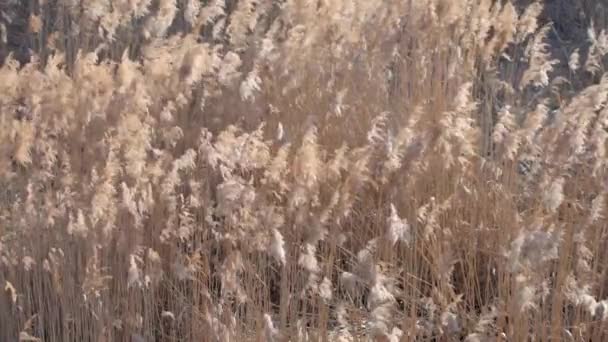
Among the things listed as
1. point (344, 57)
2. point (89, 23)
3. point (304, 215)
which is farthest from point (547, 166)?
point (89, 23)

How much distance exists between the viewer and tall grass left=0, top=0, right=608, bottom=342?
2838 mm

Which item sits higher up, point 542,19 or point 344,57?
point 542,19

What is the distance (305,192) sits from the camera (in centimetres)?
279

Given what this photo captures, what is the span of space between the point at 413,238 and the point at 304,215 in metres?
0.48

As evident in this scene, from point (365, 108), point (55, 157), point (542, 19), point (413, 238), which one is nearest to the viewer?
point (413, 238)

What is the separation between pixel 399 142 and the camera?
2.77 metres

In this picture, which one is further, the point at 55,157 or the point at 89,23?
the point at 89,23

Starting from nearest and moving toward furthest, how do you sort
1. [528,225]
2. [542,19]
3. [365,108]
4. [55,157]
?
[528,225], [55,157], [365,108], [542,19]

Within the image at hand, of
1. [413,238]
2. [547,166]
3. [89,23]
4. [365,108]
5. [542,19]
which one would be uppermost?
[542,19]

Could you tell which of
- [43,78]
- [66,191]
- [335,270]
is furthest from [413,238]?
[43,78]

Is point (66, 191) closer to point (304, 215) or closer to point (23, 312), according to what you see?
point (23, 312)

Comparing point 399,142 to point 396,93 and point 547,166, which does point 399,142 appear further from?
point 396,93

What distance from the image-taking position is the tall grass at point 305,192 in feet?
9.31

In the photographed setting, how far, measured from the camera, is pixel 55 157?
3.41 m
